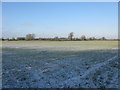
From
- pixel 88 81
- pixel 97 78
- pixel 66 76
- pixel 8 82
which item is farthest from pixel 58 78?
pixel 8 82

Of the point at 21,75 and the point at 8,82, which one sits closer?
the point at 8,82

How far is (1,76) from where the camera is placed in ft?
22.9

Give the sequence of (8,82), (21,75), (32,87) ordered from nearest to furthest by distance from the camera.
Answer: (32,87)
(8,82)
(21,75)

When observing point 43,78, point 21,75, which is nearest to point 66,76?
point 43,78

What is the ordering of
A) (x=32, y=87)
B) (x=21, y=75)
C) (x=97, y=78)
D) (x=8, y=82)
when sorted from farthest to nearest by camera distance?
(x=21, y=75) < (x=97, y=78) < (x=8, y=82) < (x=32, y=87)

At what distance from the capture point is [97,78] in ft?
21.9

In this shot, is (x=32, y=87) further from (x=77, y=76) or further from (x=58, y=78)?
(x=77, y=76)

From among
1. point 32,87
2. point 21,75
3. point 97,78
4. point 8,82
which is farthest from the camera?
point 21,75

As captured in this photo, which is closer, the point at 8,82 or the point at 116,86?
the point at 116,86

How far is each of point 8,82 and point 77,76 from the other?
134 inches

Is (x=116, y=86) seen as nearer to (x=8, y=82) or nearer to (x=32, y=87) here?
(x=32, y=87)

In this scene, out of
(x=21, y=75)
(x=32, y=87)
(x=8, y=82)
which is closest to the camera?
(x=32, y=87)

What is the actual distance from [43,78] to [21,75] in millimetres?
1273

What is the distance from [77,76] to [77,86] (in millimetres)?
1238
